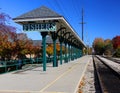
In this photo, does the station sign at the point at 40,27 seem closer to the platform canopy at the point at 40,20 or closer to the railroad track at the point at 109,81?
the platform canopy at the point at 40,20

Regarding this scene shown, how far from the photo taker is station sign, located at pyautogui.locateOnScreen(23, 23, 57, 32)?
23795 millimetres

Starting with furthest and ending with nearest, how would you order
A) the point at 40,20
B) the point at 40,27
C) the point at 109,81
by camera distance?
the point at 40,27 < the point at 40,20 < the point at 109,81

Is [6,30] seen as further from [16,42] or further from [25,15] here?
[16,42]

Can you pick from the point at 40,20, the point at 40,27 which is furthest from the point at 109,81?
the point at 40,20

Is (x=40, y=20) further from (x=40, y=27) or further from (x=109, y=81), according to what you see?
(x=109, y=81)

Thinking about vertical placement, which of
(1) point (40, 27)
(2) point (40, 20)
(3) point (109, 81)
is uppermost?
(2) point (40, 20)

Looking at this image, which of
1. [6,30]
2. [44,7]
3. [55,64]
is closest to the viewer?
[44,7]

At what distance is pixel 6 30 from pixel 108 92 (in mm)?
17306

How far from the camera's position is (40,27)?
2395 cm

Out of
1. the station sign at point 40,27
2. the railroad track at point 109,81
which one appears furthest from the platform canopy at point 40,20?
the railroad track at point 109,81

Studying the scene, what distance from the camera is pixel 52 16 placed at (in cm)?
2341

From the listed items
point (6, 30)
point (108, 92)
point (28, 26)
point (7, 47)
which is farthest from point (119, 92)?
point (7, 47)

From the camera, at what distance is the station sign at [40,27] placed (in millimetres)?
23795

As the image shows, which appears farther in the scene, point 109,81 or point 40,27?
point 40,27
